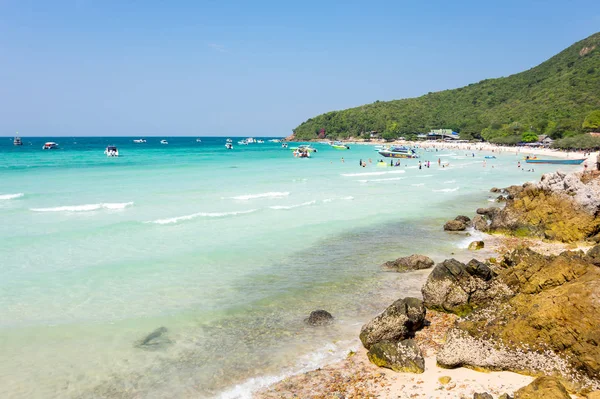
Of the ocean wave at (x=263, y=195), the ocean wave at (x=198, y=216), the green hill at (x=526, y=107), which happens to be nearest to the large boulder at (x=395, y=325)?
the ocean wave at (x=198, y=216)

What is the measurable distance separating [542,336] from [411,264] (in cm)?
712

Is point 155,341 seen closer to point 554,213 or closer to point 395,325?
point 395,325

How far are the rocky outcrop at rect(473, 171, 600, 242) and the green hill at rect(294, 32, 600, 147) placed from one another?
82.8 meters

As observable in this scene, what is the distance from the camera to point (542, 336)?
8.70 metres

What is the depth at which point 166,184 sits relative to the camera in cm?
4212

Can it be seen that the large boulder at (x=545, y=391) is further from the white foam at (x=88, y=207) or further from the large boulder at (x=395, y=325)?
the white foam at (x=88, y=207)

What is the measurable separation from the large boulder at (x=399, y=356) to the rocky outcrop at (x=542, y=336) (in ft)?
1.61

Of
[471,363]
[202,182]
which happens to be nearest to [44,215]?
[202,182]

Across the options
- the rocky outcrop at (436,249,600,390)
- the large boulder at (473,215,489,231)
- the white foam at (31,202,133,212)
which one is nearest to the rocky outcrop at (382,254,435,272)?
the rocky outcrop at (436,249,600,390)

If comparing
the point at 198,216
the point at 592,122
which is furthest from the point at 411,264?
the point at 592,122

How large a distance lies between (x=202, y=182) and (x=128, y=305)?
106 feet

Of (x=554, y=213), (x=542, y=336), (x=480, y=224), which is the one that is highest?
(x=554, y=213)

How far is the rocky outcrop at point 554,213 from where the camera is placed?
19031 mm

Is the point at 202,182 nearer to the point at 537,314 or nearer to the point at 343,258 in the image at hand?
the point at 343,258
